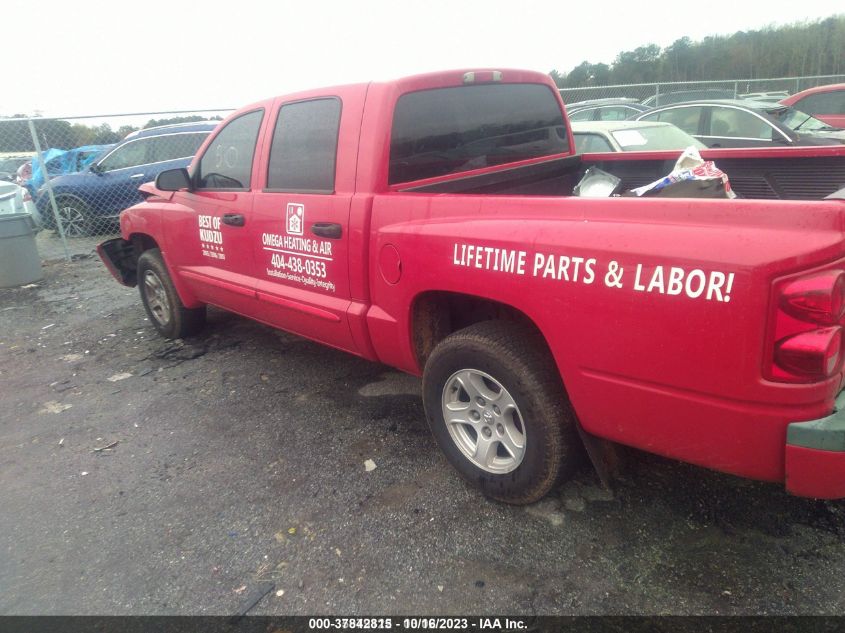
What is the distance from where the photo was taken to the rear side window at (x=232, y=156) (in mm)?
3867

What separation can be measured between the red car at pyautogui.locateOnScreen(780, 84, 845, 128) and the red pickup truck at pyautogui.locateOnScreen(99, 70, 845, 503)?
9172 mm

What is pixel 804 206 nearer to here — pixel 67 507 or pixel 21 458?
pixel 67 507

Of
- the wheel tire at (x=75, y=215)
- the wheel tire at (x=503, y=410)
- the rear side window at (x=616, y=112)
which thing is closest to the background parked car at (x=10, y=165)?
the wheel tire at (x=75, y=215)

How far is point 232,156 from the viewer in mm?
4043

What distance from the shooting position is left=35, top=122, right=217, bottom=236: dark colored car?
10438mm

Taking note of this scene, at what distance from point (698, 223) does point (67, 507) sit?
319 centimetres

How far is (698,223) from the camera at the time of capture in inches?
73.1

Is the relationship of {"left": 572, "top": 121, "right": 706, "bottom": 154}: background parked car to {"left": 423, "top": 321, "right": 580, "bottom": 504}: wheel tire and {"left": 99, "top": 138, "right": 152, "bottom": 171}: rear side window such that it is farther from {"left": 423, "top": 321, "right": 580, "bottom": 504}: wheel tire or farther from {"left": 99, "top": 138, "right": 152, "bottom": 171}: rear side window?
{"left": 99, "top": 138, "right": 152, "bottom": 171}: rear side window

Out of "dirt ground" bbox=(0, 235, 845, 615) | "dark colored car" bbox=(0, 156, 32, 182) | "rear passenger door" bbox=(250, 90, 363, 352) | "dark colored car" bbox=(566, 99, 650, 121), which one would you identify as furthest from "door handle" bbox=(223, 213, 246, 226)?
"dark colored car" bbox=(0, 156, 32, 182)

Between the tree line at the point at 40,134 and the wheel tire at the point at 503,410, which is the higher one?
the tree line at the point at 40,134

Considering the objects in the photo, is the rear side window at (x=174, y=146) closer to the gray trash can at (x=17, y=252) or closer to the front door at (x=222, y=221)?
the gray trash can at (x=17, y=252)

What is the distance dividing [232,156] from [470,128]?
1.72 metres

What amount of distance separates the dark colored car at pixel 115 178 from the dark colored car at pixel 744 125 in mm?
8097

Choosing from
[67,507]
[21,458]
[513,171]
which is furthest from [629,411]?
[21,458]
